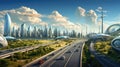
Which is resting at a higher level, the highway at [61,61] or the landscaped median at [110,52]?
the landscaped median at [110,52]

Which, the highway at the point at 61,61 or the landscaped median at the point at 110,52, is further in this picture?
the landscaped median at the point at 110,52

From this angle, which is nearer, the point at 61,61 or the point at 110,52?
the point at 61,61

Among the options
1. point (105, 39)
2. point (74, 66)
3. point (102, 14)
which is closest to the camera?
point (74, 66)

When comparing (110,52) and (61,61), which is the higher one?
(110,52)

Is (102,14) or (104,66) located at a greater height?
(102,14)

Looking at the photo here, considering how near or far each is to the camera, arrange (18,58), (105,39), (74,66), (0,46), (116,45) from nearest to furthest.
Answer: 1. (74,66)
2. (18,58)
3. (116,45)
4. (0,46)
5. (105,39)

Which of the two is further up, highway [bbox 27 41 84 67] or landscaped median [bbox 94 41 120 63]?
landscaped median [bbox 94 41 120 63]

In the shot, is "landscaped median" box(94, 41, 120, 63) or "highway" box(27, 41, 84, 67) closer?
"highway" box(27, 41, 84, 67)

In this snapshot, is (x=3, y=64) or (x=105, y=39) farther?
(x=105, y=39)

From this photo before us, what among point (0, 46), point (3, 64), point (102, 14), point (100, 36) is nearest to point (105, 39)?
point (100, 36)

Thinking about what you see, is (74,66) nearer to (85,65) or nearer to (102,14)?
(85,65)
